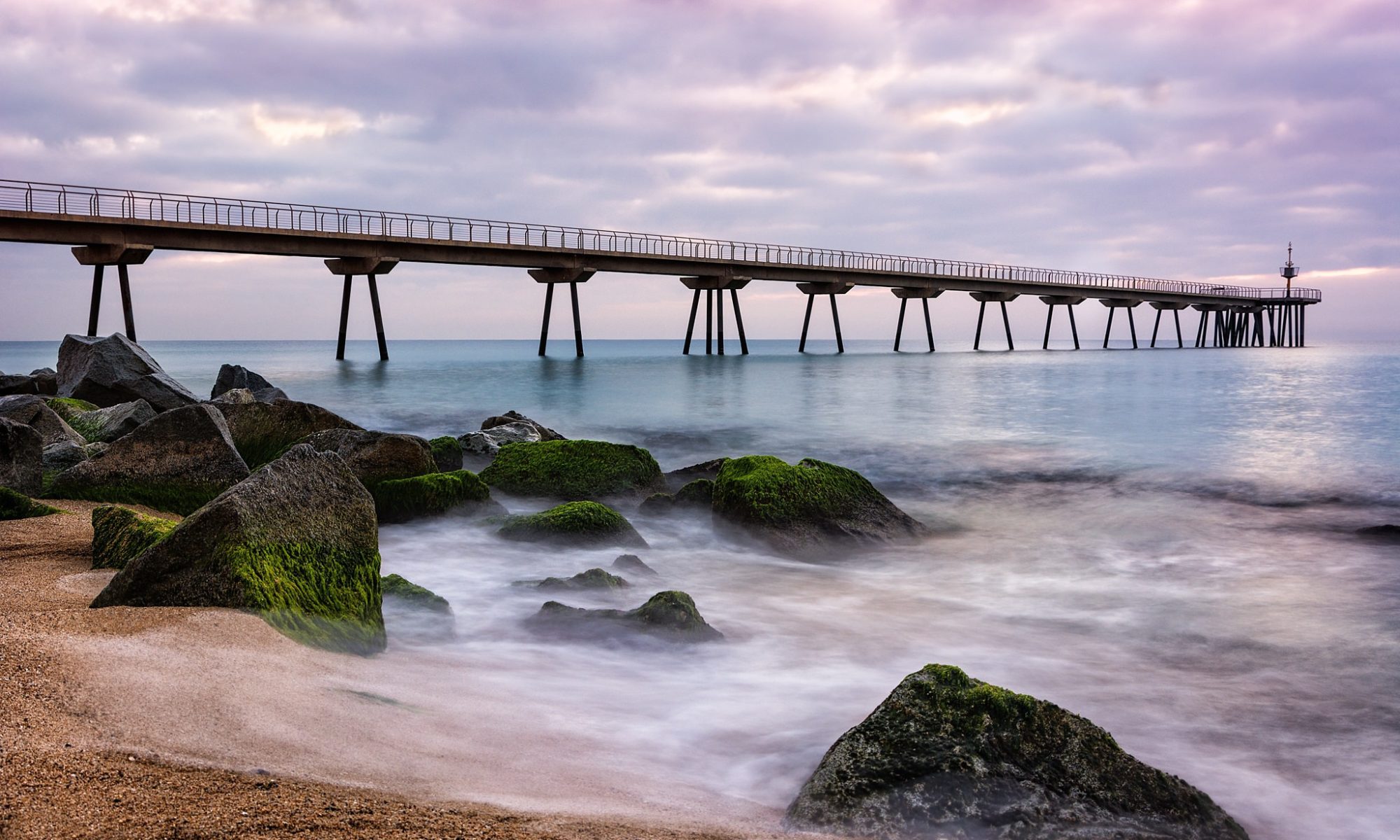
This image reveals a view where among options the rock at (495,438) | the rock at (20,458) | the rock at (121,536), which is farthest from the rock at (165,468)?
the rock at (495,438)

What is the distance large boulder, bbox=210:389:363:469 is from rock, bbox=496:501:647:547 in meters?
2.04

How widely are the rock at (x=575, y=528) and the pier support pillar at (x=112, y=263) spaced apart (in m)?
25.4

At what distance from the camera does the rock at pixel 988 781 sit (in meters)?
3.00

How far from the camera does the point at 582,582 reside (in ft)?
20.2

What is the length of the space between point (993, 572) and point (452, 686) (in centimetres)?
516

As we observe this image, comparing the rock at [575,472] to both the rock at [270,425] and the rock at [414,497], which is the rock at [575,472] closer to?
the rock at [414,497]

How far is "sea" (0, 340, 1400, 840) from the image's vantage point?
374 cm

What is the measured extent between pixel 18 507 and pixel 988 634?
5954 millimetres

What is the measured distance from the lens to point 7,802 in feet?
6.95

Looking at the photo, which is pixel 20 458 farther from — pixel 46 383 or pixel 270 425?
pixel 46 383

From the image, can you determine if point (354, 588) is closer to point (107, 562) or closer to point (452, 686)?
point (452, 686)

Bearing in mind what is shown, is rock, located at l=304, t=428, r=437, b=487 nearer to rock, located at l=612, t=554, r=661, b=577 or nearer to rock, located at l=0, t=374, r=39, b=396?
rock, located at l=612, t=554, r=661, b=577

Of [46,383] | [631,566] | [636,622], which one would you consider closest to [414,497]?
[631,566]

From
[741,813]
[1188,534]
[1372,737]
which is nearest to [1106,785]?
[741,813]
